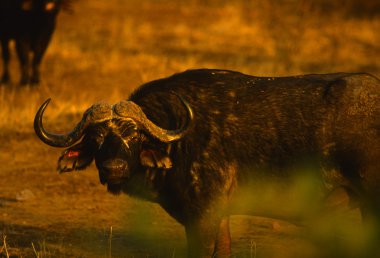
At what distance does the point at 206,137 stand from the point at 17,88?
8356 mm

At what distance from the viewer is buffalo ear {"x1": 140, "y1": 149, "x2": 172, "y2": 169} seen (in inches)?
225

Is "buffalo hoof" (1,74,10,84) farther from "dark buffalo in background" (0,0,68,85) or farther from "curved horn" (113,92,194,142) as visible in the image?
"curved horn" (113,92,194,142)

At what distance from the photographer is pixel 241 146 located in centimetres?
589

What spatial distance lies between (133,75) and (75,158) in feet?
29.4

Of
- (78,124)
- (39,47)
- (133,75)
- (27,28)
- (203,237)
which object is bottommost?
(203,237)

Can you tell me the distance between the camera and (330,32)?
853 inches

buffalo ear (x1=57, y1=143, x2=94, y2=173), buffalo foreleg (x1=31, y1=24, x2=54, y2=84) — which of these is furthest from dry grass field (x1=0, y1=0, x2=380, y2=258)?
buffalo ear (x1=57, y1=143, x2=94, y2=173)

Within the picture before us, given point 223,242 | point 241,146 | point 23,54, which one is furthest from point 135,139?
point 23,54

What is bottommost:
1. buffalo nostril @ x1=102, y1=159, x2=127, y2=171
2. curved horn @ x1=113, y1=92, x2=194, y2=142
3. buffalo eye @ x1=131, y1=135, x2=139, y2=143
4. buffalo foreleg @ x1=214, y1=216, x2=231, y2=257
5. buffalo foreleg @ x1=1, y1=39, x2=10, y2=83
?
buffalo foreleg @ x1=214, y1=216, x2=231, y2=257

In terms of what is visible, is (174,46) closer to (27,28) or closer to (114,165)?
(27,28)

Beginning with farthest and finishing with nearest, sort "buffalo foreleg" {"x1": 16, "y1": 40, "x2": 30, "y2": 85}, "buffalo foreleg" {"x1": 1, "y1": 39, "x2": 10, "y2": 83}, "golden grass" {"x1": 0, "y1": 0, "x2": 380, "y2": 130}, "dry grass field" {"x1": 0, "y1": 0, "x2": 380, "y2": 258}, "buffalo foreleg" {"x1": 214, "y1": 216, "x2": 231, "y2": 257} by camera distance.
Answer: "buffalo foreleg" {"x1": 1, "y1": 39, "x2": 10, "y2": 83}
"buffalo foreleg" {"x1": 16, "y1": 40, "x2": 30, "y2": 85}
"golden grass" {"x1": 0, "y1": 0, "x2": 380, "y2": 130}
"dry grass field" {"x1": 0, "y1": 0, "x2": 380, "y2": 258}
"buffalo foreleg" {"x1": 214, "y1": 216, "x2": 231, "y2": 257}

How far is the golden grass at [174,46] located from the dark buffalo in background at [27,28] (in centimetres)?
35

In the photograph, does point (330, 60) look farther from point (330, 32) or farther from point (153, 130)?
point (153, 130)

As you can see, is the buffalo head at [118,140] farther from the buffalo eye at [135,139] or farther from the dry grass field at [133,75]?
the dry grass field at [133,75]
